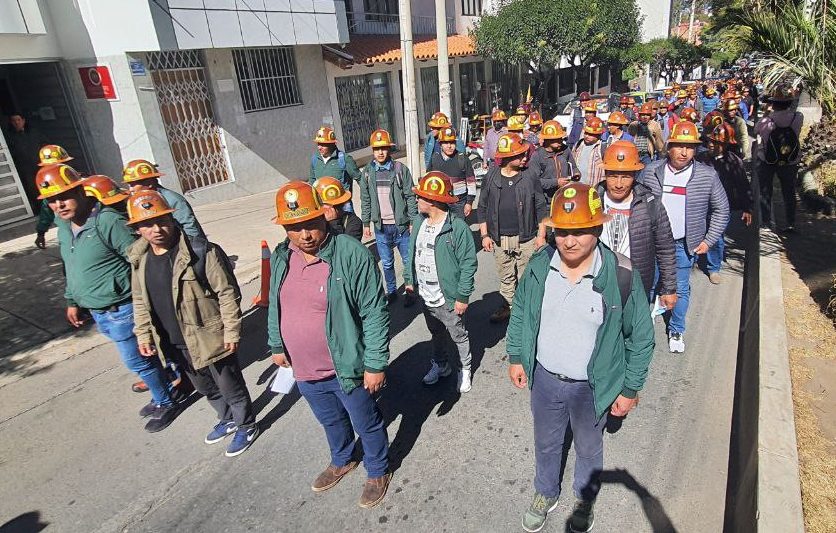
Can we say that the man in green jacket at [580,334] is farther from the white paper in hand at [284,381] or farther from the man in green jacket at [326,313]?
the white paper in hand at [284,381]

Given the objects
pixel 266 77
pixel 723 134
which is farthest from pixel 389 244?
pixel 266 77

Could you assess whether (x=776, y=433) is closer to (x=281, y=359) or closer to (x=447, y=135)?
(x=281, y=359)

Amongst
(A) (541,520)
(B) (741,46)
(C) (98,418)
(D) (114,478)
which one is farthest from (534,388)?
(B) (741,46)

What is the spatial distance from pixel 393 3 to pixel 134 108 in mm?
12657

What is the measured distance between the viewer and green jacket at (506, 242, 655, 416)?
2.54 m

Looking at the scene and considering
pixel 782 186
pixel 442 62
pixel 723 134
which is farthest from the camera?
pixel 442 62

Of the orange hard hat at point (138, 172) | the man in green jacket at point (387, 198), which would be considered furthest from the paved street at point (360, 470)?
the orange hard hat at point (138, 172)

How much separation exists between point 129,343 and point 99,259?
71 cm

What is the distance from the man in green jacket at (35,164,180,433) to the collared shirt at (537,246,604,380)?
316cm

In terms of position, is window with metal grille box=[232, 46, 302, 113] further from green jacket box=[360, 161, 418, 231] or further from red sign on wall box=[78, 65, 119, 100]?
green jacket box=[360, 161, 418, 231]

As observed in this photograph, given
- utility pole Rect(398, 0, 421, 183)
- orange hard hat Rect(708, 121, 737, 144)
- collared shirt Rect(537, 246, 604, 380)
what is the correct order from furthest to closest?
utility pole Rect(398, 0, 421, 183) < orange hard hat Rect(708, 121, 737, 144) < collared shirt Rect(537, 246, 604, 380)

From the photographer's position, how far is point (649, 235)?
3.68 metres

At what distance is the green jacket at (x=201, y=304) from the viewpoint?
338 centimetres

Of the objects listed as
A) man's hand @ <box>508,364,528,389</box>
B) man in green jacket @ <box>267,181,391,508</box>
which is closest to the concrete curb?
man's hand @ <box>508,364,528,389</box>
